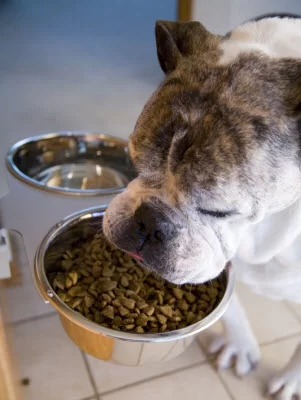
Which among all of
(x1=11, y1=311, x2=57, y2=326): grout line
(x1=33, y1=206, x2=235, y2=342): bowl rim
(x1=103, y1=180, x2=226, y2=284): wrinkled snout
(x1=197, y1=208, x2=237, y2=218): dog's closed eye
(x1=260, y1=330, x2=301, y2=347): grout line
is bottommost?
(x1=260, y1=330, x2=301, y2=347): grout line

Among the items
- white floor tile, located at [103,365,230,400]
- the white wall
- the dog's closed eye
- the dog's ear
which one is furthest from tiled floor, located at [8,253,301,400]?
the white wall

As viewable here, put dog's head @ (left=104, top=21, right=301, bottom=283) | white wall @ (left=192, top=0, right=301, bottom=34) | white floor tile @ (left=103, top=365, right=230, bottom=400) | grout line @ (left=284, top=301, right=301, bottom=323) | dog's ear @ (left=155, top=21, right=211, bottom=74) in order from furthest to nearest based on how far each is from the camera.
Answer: white wall @ (left=192, top=0, right=301, bottom=34) → grout line @ (left=284, top=301, right=301, bottom=323) → white floor tile @ (left=103, top=365, right=230, bottom=400) → dog's ear @ (left=155, top=21, right=211, bottom=74) → dog's head @ (left=104, top=21, right=301, bottom=283)

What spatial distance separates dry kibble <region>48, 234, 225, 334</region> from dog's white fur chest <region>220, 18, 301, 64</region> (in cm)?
51

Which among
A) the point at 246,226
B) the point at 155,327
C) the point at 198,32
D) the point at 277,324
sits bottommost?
the point at 277,324

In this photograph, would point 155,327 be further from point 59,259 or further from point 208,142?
point 208,142

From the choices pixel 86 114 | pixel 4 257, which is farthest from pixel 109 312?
pixel 86 114

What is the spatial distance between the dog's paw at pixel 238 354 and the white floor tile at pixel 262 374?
18 mm

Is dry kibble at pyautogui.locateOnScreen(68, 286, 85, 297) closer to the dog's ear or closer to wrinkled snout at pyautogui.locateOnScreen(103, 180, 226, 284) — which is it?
wrinkled snout at pyautogui.locateOnScreen(103, 180, 226, 284)

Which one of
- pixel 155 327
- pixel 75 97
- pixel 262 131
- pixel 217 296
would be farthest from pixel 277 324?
pixel 75 97

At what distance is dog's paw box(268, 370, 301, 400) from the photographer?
1071mm

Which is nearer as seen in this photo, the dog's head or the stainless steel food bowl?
the dog's head

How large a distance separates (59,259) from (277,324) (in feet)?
1.99

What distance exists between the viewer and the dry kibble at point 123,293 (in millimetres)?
955

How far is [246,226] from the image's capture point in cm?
79
